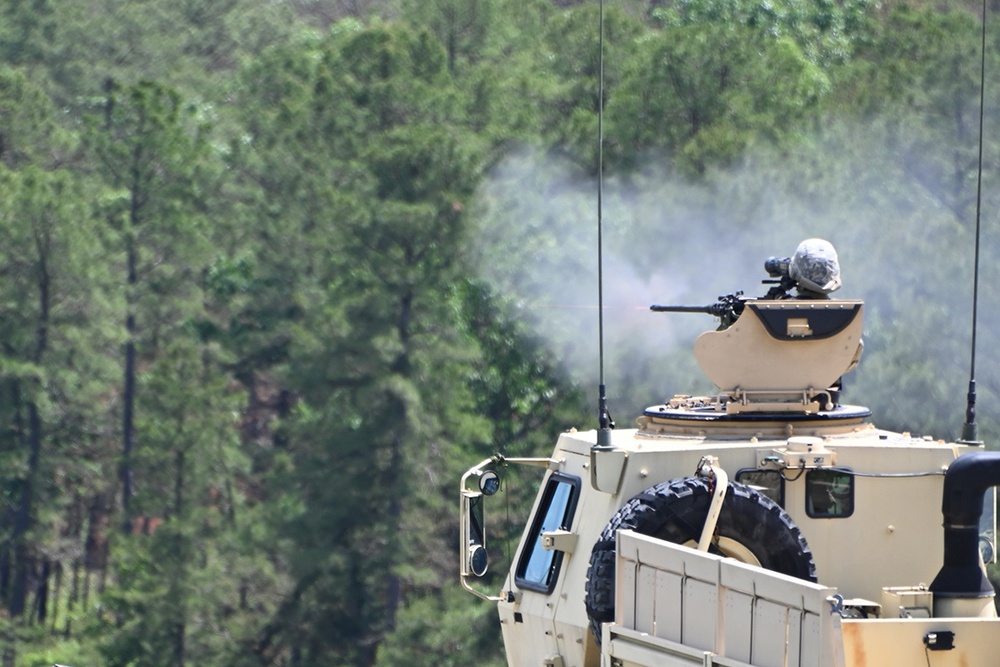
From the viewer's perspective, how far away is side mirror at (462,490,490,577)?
9.81 meters

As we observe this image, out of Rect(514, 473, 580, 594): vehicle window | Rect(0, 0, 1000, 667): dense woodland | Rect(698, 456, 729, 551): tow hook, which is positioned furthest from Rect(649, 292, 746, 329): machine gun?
Rect(0, 0, 1000, 667): dense woodland

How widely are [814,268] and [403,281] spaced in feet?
72.8

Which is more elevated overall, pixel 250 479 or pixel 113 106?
pixel 113 106

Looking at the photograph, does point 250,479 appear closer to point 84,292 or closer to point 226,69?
point 84,292

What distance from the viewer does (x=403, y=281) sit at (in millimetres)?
31844

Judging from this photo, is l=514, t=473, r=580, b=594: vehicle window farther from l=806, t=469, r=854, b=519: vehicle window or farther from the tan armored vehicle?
l=806, t=469, r=854, b=519: vehicle window

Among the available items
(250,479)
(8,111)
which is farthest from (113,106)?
(250,479)

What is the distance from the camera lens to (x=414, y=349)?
105 feet

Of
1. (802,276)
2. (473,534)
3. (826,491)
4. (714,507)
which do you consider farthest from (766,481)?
(473,534)

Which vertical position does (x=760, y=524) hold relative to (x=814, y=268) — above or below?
below

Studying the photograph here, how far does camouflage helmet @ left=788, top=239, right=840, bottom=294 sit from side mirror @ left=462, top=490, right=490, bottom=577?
5.75ft

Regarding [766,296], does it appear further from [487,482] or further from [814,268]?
[487,482]

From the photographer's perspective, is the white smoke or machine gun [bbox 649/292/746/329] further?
the white smoke

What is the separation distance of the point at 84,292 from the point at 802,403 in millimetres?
27823
